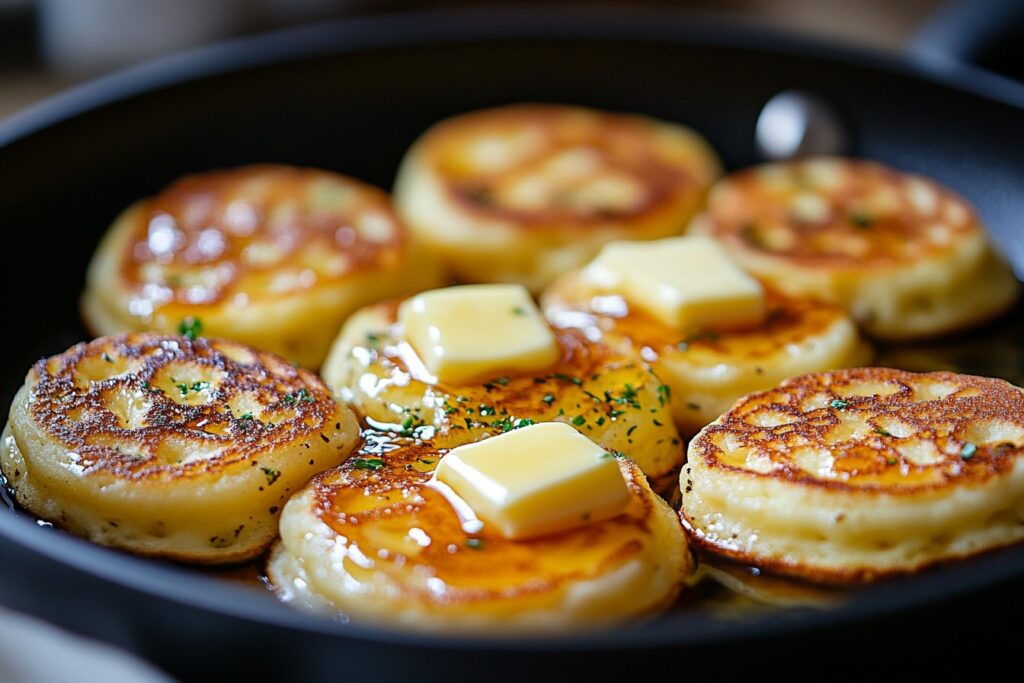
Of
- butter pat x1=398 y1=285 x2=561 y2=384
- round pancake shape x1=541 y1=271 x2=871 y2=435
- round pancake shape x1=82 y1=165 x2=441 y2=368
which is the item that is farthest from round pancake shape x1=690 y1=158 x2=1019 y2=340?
round pancake shape x1=82 y1=165 x2=441 y2=368

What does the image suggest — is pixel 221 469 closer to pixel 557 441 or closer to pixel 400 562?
pixel 400 562

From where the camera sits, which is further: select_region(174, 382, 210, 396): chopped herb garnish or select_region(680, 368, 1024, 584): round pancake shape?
select_region(174, 382, 210, 396): chopped herb garnish

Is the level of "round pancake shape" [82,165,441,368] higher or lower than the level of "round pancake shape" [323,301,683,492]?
higher

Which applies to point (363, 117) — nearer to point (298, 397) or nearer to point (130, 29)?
point (298, 397)

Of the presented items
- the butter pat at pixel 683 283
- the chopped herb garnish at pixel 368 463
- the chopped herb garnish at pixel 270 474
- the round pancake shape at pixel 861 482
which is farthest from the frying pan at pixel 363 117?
the butter pat at pixel 683 283

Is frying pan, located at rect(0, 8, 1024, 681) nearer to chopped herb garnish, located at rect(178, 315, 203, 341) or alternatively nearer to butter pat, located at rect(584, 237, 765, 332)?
chopped herb garnish, located at rect(178, 315, 203, 341)

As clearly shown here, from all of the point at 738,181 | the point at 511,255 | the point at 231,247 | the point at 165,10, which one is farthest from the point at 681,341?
the point at 165,10

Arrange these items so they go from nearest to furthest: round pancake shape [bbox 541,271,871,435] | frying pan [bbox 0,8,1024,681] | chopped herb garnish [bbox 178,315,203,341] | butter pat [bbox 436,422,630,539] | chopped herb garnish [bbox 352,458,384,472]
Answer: butter pat [bbox 436,422,630,539] < frying pan [bbox 0,8,1024,681] < chopped herb garnish [bbox 352,458,384,472] < round pancake shape [bbox 541,271,871,435] < chopped herb garnish [bbox 178,315,203,341]
